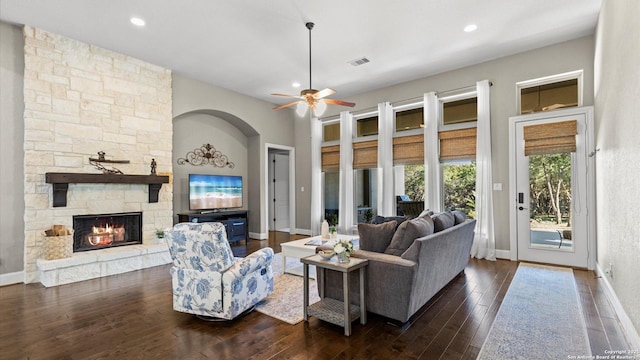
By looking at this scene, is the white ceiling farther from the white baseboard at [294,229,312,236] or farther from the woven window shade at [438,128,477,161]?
the white baseboard at [294,229,312,236]

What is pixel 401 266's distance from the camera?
2.61 meters

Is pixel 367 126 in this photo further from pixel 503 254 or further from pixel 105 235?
pixel 105 235

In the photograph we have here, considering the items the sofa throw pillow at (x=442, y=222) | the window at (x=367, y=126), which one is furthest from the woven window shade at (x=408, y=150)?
the sofa throw pillow at (x=442, y=222)

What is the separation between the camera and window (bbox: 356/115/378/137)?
6.89 m

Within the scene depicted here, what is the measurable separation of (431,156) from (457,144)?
49 centimetres

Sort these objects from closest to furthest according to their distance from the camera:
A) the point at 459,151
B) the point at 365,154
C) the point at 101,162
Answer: the point at 101,162 < the point at 459,151 < the point at 365,154

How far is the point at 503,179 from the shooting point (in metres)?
5.13

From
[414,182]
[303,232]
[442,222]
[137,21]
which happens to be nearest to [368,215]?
[414,182]

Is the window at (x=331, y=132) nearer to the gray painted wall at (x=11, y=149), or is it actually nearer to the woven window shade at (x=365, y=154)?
the woven window shade at (x=365, y=154)

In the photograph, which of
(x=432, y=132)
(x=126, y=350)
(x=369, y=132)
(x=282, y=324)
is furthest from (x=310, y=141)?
(x=126, y=350)

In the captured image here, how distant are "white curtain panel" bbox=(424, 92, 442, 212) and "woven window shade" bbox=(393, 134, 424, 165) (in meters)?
0.22

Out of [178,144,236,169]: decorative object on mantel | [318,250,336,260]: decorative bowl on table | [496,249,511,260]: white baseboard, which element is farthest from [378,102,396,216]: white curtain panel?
[318,250,336,260]: decorative bowl on table

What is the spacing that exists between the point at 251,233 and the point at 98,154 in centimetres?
380

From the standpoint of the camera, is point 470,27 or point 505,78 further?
point 505,78
